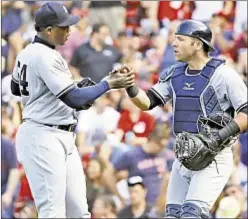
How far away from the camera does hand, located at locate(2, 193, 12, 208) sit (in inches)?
433

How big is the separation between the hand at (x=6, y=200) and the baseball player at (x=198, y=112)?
4167 mm

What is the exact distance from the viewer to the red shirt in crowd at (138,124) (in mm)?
11305

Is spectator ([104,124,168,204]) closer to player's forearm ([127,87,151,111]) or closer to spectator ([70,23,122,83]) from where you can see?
spectator ([70,23,122,83])

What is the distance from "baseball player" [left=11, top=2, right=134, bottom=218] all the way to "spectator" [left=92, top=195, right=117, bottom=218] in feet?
12.7

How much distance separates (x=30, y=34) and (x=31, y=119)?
504 centimetres

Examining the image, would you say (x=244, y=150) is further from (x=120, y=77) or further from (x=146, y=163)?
(x=120, y=77)

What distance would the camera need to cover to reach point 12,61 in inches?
456

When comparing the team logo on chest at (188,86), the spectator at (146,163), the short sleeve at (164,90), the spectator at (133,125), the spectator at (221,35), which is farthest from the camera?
the spectator at (221,35)

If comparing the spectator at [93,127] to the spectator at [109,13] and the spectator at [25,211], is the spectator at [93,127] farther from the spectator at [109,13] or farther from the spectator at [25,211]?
the spectator at [109,13]

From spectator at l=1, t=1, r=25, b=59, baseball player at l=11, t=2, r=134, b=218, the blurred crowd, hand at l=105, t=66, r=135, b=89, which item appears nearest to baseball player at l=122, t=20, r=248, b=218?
hand at l=105, t=66, r=135, b=89

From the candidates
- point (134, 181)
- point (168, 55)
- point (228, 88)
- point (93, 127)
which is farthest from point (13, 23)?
point (228, 88)

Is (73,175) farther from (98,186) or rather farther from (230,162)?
(98,186)

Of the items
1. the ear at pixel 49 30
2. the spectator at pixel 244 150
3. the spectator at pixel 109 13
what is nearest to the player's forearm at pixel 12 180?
the spectator at pixel 109 13

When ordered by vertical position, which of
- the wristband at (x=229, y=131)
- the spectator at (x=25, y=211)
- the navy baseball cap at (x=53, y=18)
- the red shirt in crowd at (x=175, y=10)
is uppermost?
the navy baseball cap at (x=53, y=18)
